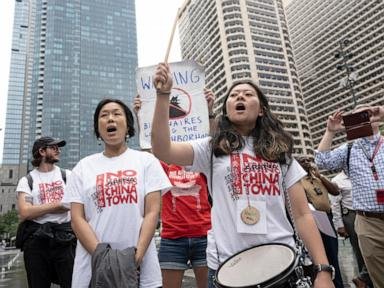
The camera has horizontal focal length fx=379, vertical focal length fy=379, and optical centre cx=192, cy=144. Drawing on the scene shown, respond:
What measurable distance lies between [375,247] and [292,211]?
165cm

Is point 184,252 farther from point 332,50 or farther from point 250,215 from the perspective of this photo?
point 332,50

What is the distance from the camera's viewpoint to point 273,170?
2.12 meters

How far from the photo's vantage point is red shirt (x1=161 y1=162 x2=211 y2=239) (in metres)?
3.20

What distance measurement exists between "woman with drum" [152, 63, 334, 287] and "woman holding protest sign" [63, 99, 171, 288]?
0.41 metres

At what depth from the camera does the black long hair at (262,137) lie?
7.10 ft

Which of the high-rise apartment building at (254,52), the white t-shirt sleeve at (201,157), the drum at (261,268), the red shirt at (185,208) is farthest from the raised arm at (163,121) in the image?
the high-rise apartment building at (254,52)

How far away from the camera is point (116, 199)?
235 cm

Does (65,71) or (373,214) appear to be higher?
(65,71)

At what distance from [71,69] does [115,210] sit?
124 meters

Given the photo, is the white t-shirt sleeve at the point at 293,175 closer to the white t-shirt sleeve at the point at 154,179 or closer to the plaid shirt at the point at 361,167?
the white t-shirt sleeve at the point at 154,179

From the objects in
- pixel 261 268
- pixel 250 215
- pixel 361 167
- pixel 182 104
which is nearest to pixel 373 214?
pixel 361 167

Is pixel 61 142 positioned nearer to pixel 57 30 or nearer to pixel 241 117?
pixel 241 117

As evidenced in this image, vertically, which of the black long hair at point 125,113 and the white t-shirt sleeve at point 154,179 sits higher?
the black long hair at point 125,113

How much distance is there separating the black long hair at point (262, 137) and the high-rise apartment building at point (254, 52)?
300 ft
